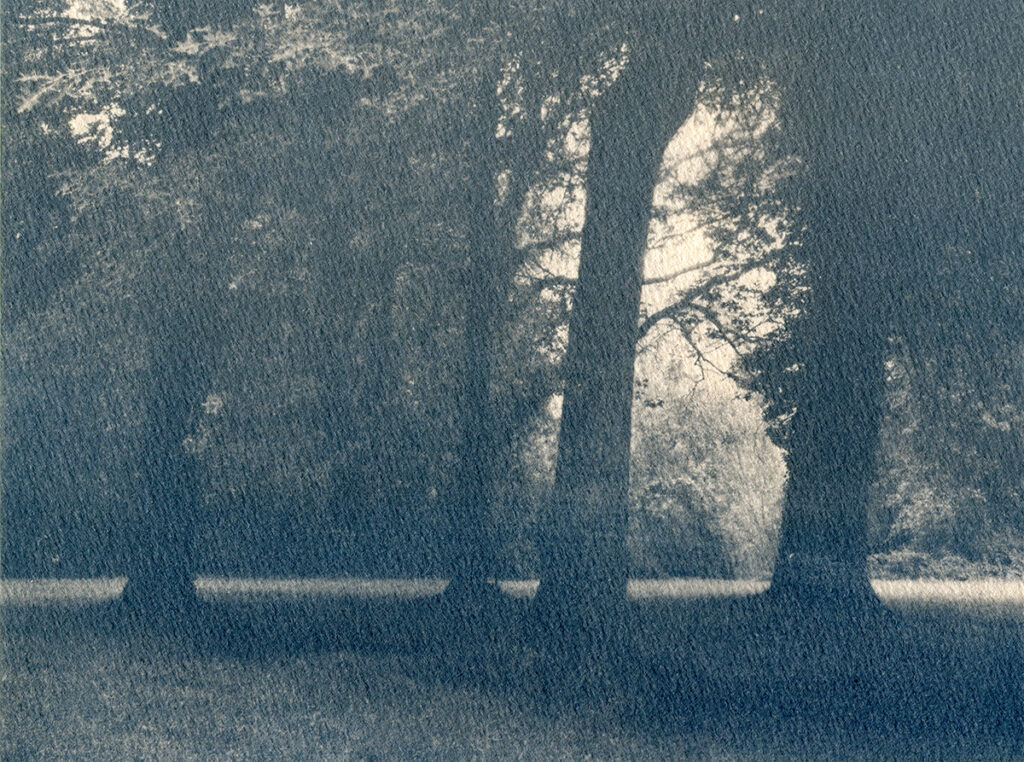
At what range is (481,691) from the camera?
34.7 feet

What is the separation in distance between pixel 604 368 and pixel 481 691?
5012 mm

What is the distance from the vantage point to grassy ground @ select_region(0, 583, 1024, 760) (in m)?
8.45

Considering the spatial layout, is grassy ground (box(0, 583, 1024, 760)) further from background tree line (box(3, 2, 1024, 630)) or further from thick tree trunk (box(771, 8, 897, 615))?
background tree line (box(3, 2, 1024, 630))

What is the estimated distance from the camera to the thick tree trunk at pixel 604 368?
46.5ft

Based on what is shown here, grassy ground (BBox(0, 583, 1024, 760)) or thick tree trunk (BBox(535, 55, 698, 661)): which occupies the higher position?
thick tree trunk (BBox(535, 55, 698, 661))

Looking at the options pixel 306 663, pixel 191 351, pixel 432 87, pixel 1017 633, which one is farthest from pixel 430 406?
pixel 1017 633

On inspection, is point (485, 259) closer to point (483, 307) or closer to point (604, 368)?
point (483, 307)

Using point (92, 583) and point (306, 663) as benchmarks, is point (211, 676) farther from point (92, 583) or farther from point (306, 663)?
point (92, 583)

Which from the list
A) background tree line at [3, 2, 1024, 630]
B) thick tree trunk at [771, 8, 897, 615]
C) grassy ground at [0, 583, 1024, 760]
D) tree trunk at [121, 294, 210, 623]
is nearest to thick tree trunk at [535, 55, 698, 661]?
background tree line at [3, 2, 1024, 630]

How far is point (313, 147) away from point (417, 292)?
9.46 ft

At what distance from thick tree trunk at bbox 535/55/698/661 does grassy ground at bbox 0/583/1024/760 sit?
3.06 feet

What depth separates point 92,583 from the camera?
22.4 metres

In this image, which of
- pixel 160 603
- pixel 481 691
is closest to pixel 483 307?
pixel 160 603

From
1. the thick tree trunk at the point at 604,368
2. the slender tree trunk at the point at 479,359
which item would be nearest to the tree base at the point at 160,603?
the slender tree trunk at the point at 479,359
